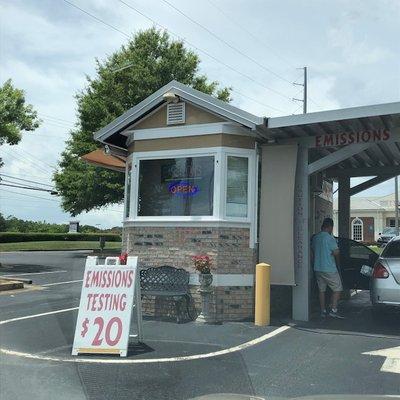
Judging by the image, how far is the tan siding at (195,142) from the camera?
1009 cm

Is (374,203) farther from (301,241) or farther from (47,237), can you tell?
(301,241)

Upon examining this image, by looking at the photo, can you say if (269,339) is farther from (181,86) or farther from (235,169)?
(181,86)

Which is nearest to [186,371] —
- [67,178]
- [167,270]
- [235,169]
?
[167,270]

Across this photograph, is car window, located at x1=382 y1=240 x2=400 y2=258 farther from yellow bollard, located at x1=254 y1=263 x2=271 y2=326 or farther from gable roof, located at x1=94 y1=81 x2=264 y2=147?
gable roof, located at x1=94 y1=81 x2=264 y2=147

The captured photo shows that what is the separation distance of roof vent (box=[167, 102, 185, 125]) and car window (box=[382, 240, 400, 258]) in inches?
175

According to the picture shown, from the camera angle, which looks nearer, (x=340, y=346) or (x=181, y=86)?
(x=340, y=346)

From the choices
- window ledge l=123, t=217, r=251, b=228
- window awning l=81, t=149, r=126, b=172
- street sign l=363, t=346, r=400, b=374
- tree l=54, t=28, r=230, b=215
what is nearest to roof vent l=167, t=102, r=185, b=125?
window ledge l=123, t=217, r=251, b=228

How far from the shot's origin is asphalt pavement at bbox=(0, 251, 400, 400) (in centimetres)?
559

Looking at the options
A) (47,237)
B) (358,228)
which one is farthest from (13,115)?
(358,228)

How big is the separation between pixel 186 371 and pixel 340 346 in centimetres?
250

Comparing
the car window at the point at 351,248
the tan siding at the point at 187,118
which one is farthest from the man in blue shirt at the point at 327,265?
the tan siding at the point at 187,118

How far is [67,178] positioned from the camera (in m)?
28.0

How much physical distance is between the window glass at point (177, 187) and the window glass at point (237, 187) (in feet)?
1.04

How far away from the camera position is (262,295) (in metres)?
9.17
